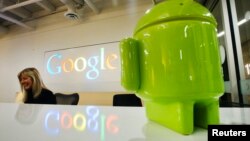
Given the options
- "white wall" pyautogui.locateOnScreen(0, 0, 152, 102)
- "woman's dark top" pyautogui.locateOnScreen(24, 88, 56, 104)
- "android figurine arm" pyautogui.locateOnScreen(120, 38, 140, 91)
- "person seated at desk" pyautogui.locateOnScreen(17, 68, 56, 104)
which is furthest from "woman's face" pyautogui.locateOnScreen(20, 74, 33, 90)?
"android figurine arm" pyautogui.locateOnScreen(120, 38, 140, 91)

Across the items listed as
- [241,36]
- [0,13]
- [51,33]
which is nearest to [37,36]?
[51,33]

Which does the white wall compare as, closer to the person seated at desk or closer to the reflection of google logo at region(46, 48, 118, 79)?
the reflection of google logo at region(46, 48, 118, 79)

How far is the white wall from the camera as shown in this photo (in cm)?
332

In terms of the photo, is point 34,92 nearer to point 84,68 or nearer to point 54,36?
point 84,68

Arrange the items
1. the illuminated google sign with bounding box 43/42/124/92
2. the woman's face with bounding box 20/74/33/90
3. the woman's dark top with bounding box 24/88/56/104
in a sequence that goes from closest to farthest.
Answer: the woman's dark top with bounding box 24/88/56/104
the woman's face with bounding box 20/74/33/90
the illuminated google sign with bounding box 43/42/124/92

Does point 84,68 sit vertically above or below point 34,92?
above

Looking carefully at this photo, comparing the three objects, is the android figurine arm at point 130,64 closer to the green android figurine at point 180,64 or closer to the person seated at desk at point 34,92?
the green android figurine at point 180,64

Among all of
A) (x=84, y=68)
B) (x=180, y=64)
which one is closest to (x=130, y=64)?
(x=180, y=64)

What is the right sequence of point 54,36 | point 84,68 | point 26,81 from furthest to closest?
point 54,36 → point 84,68 → point 26,81

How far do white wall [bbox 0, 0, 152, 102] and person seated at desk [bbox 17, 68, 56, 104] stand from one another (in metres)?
1.51

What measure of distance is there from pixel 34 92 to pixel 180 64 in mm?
2297

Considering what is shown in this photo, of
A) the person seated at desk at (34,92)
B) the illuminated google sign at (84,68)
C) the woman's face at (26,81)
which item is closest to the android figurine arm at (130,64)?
the person seated at desk at (34,92)

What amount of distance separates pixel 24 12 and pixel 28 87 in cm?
273

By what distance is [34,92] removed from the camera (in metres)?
2.15
